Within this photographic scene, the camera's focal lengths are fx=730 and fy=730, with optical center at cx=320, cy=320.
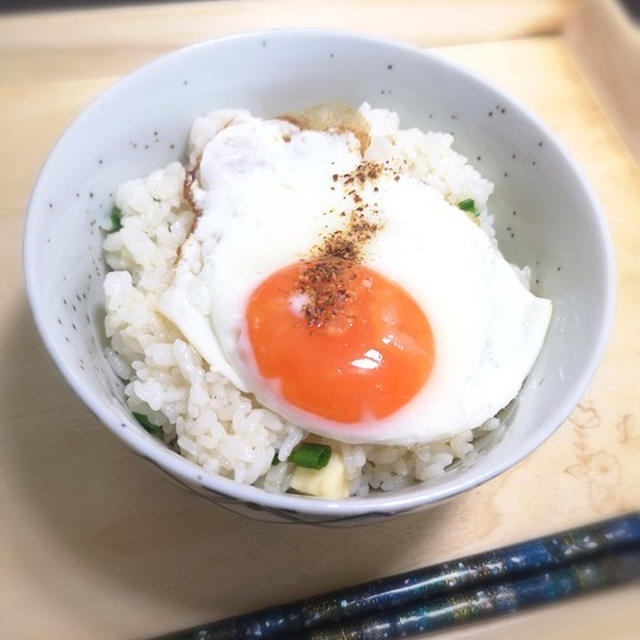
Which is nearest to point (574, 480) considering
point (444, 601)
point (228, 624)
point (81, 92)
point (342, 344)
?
point (444, 601)

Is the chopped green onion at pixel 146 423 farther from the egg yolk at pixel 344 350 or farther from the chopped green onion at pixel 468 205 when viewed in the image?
the chopped green onion at pixel 468 205

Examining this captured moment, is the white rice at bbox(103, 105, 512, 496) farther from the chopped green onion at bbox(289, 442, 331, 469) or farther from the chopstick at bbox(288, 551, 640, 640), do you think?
the chopstick at bbox(288, 551, 640, 640)

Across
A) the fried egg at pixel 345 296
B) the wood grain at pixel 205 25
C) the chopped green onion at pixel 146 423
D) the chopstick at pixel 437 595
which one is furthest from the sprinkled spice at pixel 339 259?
the wood grain at pixel 205 25

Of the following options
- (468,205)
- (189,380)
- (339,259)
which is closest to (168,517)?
(189,380)

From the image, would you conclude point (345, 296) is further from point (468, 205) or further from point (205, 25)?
point (205, 25)

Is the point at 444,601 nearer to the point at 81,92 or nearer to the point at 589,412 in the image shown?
the point at 589,412

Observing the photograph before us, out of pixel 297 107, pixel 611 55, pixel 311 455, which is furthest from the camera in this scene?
pixel 611 55

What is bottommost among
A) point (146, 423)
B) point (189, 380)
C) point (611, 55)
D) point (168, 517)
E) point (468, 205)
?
point (168, 517)
